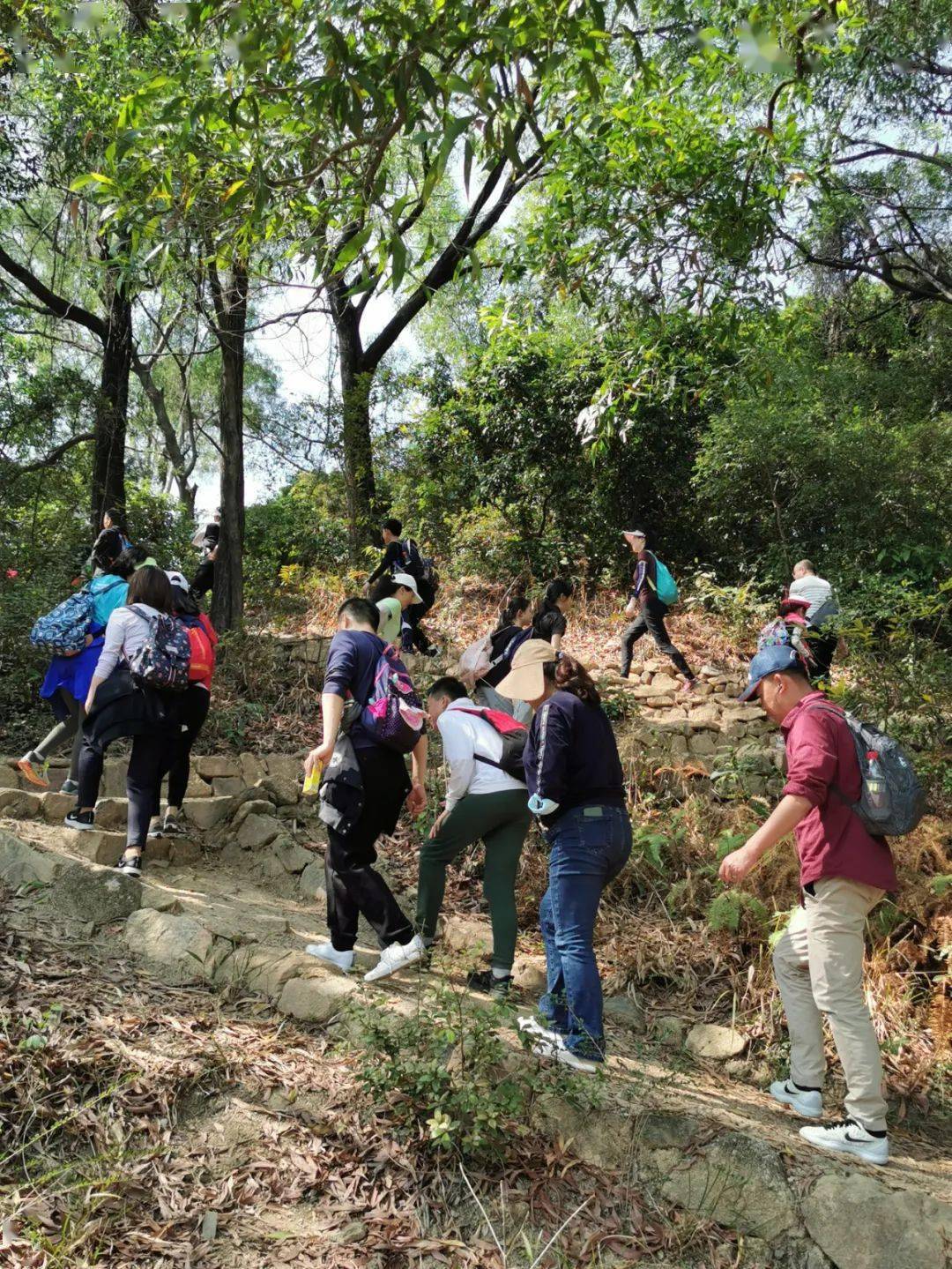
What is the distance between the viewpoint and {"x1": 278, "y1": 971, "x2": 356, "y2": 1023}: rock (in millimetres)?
4242

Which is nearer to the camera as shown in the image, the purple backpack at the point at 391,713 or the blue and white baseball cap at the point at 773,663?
the blue and white baseball cap at the point at 773,663

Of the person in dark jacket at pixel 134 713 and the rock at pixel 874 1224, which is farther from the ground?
the person in dark jacket at pixel 134 713

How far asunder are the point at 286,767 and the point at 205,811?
1.18 m

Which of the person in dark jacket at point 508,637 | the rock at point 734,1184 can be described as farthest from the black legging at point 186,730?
the rock at point 734,1184

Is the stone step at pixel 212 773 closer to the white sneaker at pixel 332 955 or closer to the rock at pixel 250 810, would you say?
the rock at pixel 250 810

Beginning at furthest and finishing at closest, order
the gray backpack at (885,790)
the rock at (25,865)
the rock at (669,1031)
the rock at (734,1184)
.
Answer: the rock at (25,865)
the rock at (669,1031)
the gray backpack at (885,790)
the rock at (734,1184)

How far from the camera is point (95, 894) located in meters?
5.01

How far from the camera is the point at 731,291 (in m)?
7.72

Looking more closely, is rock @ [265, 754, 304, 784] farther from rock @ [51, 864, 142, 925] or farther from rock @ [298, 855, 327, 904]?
rock @ [51, 864, 142, 925]

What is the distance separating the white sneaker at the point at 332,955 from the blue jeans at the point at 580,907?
3.45 ft

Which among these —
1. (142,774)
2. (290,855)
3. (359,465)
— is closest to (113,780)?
(290,855)

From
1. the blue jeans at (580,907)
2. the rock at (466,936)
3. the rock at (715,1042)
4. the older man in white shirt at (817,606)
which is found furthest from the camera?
the older man in white shirt at (817,606)

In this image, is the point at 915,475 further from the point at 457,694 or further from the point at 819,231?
the point at 457,694

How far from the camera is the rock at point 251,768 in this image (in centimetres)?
779
